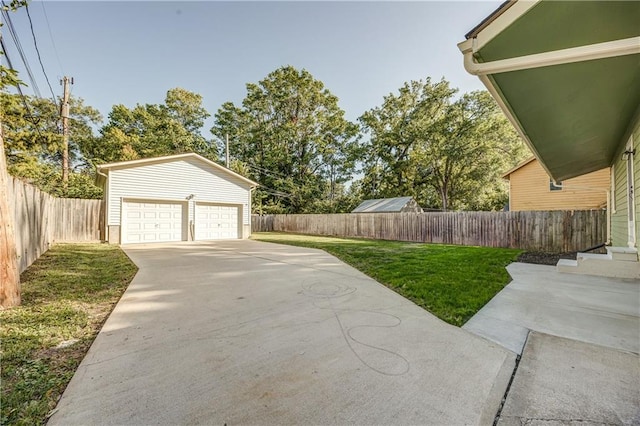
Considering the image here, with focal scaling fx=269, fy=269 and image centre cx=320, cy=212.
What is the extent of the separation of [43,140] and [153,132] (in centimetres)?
1916

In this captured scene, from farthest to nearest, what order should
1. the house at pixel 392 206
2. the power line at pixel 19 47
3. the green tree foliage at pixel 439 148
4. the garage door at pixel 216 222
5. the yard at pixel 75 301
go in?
the green tree foliage at pixel 439 148 < the house at pixel 392 206 < the garage door at pixel 216 222 < the power line at pixel 19 47 < the yard at pixel 75 301

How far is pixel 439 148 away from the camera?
2259cm

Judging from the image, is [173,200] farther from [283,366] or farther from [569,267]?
[569,267]

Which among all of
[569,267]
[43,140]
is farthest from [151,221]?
[569,267]

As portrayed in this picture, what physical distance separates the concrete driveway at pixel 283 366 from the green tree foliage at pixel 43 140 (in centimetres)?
480

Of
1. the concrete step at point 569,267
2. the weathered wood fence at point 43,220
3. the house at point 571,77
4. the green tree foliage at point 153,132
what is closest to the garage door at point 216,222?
the weathered wood fence at point 43,220

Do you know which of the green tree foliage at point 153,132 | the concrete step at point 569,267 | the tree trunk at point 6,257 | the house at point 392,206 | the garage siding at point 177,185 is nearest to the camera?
the tree trunk at point 6,257

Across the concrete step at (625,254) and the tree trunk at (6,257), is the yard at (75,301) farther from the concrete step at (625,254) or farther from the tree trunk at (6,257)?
the concrete step at (625,254)

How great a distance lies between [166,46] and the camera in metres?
9.58

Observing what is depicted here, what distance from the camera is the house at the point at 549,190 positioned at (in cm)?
1221

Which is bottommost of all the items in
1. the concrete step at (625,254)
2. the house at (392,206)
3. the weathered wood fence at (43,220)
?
the concrete step at (625,254)

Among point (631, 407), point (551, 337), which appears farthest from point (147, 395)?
point (551, 337)

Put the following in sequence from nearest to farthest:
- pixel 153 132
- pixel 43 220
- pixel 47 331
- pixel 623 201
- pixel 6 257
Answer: pixel 47 331 < pixel 6 257 < pixel 623 201 < pixel 43 220 < pixel 153 132

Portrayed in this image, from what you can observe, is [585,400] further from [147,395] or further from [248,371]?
[147,395]
